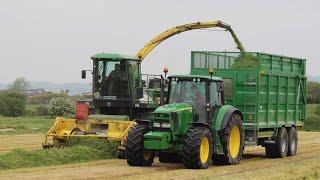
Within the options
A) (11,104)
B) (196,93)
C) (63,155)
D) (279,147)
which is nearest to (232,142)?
(196,93)

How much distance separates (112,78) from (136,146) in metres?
5.84

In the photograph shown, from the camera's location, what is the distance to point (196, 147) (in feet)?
52.4

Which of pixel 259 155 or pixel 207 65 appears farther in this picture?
pixel 259 155

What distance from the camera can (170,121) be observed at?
16391 mm

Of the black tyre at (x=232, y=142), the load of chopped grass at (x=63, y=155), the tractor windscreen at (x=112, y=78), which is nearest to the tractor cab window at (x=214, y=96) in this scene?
the black tyre at (x=232, y=142)

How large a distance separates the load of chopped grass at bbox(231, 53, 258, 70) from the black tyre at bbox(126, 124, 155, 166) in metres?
4.90

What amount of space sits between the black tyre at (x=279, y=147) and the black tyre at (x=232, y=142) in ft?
10.6

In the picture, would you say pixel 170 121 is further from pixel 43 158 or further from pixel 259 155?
pixel 259 155

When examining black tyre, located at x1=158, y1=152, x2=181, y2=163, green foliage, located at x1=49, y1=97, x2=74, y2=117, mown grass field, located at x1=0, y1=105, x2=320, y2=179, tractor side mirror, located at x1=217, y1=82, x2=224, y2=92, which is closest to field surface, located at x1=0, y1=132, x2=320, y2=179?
mown grass field, located at x1=0, y1=105, x2=320, y2=179

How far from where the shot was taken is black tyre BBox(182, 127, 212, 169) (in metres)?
16.0

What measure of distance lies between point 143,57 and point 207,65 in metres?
7.89

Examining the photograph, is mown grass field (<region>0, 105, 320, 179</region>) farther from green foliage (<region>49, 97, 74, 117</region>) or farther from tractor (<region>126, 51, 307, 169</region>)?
green foliage (<region>49, 97, 74, 117</region>)

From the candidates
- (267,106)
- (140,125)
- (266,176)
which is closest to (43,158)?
(140,125)

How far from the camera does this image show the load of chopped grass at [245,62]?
20.4 meters
